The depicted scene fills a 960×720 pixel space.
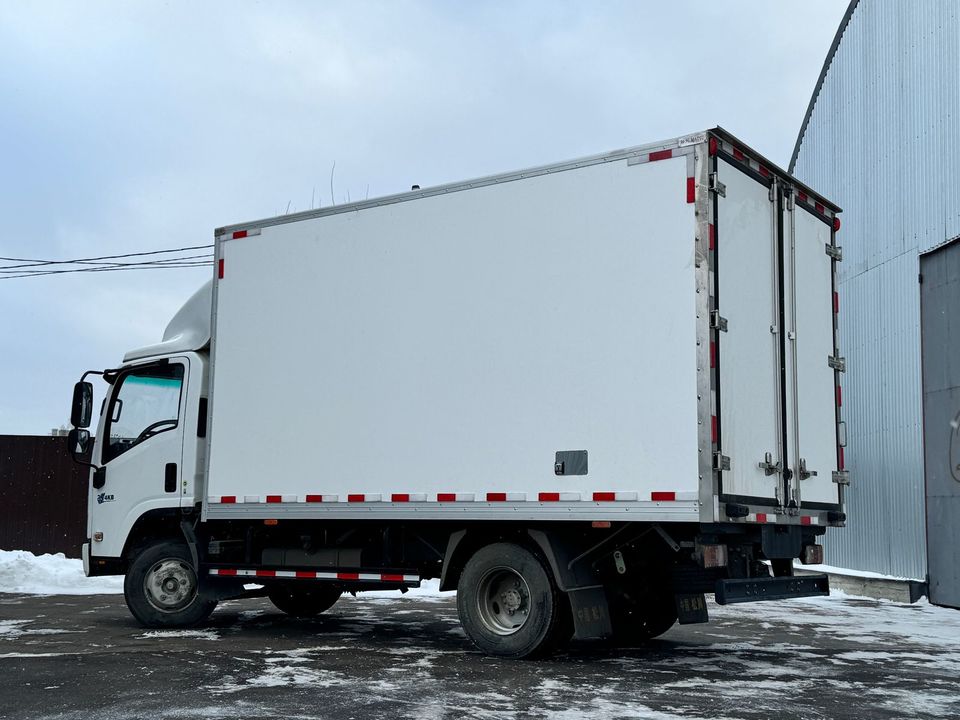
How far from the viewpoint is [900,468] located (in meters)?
16.2

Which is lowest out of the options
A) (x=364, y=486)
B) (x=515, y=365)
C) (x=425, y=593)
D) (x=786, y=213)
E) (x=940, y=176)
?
(x=425, y=593)

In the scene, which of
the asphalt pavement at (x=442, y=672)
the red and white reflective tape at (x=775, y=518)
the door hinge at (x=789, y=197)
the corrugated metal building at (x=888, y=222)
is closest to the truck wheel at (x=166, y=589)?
the asphalt pavement at (x=442, y=672)

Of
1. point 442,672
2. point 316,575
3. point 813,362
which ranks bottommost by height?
point 442,672

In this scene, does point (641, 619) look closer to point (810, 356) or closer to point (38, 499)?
point (810, 356)

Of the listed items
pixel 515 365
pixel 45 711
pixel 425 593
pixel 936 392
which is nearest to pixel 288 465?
pixel 515 365

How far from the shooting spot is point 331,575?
10781 mm

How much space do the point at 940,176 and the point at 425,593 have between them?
9.26 meters

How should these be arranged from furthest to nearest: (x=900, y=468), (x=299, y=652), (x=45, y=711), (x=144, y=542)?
(x=900, y=468) → (x=144, y=542) → (x=299, y=652) → (x=45, y=711)

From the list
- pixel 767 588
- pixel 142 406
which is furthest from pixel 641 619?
pixel 142 406

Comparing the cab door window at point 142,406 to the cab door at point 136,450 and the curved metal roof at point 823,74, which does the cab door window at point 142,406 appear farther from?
the curved metal roof at point 823,74

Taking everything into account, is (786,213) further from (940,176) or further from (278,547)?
(940,176)

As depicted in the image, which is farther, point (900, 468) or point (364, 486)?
point (900, 468)

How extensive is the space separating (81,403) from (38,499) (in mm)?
10635

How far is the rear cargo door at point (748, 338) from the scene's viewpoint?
8578 mm
